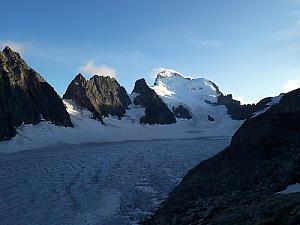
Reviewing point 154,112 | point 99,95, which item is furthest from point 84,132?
point 154,112

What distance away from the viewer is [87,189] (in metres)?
37.8

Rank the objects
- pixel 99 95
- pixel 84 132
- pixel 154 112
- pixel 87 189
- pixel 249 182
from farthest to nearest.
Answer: pixel 154 112
pixel 99 95
pixel 84 132
pixel 87 189
pixel 249 182

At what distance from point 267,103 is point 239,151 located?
160 metres

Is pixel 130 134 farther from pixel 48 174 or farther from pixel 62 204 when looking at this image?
pixel 62 204

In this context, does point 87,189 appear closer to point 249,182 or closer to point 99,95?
point 249,182

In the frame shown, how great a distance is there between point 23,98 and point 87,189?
89.2 metres

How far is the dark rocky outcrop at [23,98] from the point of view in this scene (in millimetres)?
113344

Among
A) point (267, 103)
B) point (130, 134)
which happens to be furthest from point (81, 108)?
point (267, 103)

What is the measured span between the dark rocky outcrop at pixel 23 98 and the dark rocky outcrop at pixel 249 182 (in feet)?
254

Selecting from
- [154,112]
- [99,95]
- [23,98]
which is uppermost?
[99,95]

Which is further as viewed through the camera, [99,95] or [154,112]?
[154,112]

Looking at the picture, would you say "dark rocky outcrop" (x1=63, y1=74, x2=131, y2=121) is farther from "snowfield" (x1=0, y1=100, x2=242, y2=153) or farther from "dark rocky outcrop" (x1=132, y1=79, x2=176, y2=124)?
"dark rocky outcrop" (x1=132, y1=79, x2=176, y2=124)

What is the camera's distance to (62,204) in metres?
32.2

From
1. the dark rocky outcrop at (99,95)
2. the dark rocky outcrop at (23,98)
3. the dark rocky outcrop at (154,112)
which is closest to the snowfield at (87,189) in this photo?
the dark rocky outcrop at (23,98)
